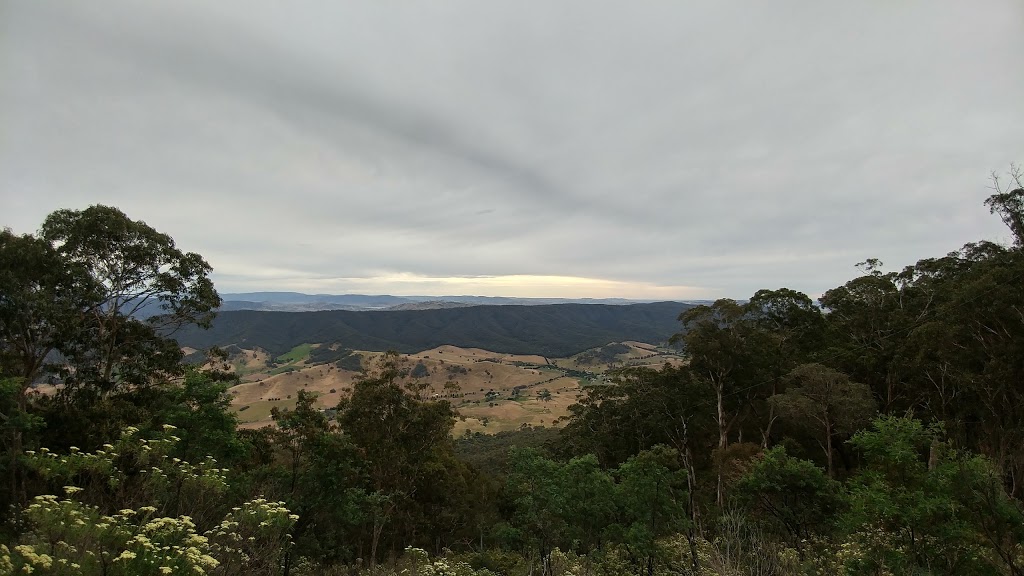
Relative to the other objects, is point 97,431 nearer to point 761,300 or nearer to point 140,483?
point 140,483

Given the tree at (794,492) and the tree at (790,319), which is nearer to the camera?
the tree at (794,492)

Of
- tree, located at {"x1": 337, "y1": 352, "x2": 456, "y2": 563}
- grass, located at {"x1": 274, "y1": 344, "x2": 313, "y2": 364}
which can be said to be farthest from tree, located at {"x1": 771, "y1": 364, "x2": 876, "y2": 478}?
grass, located at {"x1": 274, "y1": 344, "x2": 313, "y2": 364}

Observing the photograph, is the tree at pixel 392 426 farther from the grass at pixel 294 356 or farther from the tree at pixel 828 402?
the grass at pixel 294 356

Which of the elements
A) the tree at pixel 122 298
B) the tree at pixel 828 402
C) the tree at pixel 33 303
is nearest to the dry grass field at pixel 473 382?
the tree at pixel 828 402

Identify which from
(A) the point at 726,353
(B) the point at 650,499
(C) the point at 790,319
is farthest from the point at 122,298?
(C) the point at 790,319

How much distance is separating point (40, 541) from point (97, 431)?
44.3ft

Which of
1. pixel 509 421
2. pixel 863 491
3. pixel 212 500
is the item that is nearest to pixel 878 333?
pixel 863 491

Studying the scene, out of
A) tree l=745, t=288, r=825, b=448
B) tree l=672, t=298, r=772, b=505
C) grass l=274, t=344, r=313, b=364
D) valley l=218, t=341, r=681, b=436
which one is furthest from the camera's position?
grass l=274, t=344, r=313, b=364

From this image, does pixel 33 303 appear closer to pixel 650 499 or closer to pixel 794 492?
pixel 650 499

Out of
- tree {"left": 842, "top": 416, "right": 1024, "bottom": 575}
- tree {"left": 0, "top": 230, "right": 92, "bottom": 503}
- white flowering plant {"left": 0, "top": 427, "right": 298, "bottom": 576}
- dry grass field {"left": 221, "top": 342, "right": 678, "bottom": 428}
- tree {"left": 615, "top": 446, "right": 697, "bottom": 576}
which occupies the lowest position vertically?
dry grass field {"left": 221, "top": 342, "right": 678, "bottom": 428}

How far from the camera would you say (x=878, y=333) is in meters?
27.3

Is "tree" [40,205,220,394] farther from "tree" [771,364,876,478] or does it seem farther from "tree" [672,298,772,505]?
"tree" [771,364,876,478]

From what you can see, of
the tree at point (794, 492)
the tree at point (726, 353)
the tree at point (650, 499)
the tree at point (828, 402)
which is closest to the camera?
the tree at point (650, 499)

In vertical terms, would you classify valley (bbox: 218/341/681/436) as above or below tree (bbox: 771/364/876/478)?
below
